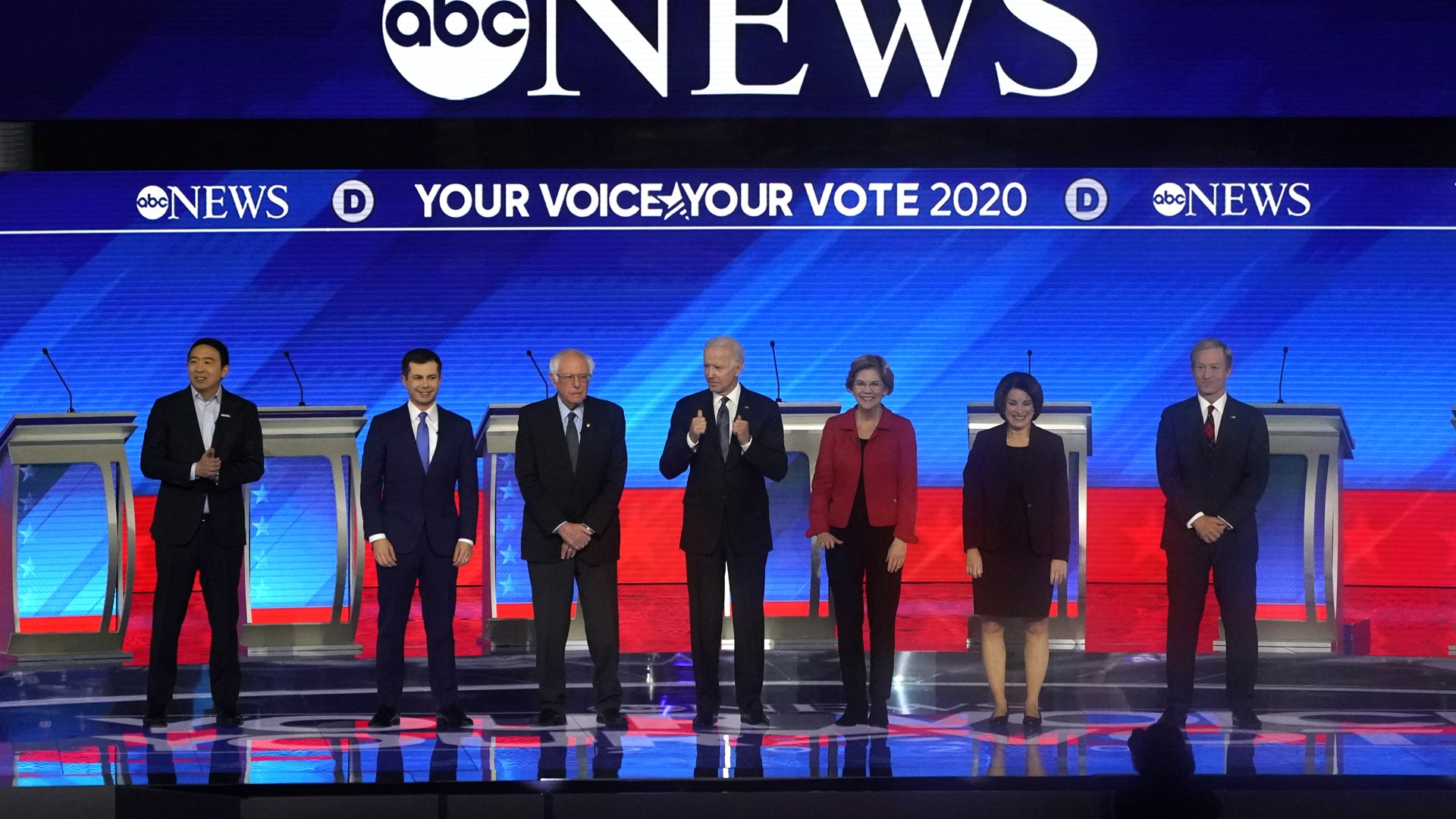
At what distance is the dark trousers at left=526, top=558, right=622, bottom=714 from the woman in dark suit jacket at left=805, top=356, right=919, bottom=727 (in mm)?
788

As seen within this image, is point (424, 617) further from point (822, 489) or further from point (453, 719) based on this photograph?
point (822, 489)

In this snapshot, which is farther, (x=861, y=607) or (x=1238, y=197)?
(x=1238, y=197)

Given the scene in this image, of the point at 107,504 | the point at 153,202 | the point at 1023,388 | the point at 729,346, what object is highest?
the point at 153,202

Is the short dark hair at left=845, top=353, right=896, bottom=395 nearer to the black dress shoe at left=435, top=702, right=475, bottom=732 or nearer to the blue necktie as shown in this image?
the blue necktie

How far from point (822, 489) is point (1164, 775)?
1904mm

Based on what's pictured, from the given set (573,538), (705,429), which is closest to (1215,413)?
(705,429)

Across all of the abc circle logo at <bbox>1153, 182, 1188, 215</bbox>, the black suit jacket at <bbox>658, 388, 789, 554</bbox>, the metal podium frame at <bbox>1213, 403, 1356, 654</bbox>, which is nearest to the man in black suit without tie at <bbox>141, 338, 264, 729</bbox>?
the black suit jacket at <bbox>658, 388, 789, 554</bbox>

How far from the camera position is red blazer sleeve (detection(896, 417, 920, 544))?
17.7 feet

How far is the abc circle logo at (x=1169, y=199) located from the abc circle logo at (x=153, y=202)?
5.36 m

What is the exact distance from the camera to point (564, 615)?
18.4 ft

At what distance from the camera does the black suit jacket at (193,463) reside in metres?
5.56

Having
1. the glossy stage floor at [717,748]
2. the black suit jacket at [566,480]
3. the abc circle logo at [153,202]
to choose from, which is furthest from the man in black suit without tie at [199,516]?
the abc circle logo at [153,202]

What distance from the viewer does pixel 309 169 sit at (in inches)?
331

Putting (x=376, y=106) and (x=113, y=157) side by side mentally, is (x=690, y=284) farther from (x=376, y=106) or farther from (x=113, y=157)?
(x=113, y=157)
